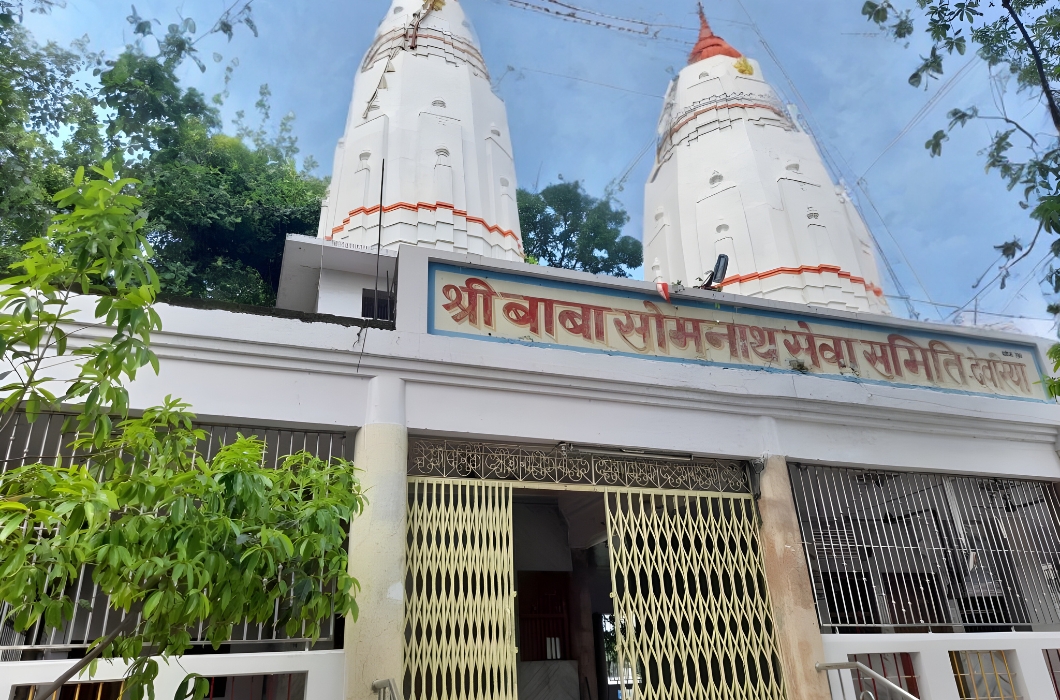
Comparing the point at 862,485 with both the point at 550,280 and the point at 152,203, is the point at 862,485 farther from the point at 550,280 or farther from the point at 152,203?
the point at 152,203

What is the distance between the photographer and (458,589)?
5.81m

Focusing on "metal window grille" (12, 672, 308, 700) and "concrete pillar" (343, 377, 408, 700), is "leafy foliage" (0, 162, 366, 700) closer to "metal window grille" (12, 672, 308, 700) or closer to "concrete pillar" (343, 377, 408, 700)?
"concrete pillar" (343, 377, 408, 700)

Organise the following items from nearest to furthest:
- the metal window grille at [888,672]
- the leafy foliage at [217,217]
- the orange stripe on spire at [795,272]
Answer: the metal window grille at [888,672], the orange stripe on spire at [795,272], the leafy foliage at [217,217]

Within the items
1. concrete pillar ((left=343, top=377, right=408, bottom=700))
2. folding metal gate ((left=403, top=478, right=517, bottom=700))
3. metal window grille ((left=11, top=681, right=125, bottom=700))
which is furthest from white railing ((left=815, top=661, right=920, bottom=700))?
metal window grille ((left=11, top=681, right=125, bottom=700))

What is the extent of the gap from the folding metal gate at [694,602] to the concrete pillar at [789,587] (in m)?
0.11

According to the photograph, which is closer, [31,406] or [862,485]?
[31,406]

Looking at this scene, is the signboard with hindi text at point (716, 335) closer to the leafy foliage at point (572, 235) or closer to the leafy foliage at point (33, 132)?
the leafy foliage at point (33, 132)

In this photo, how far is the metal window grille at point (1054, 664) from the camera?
728 cm

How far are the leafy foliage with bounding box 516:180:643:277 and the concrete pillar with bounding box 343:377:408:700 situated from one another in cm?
2189

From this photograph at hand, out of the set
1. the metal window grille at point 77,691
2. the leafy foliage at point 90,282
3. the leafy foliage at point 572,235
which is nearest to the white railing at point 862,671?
the metal window grille at point 77,691

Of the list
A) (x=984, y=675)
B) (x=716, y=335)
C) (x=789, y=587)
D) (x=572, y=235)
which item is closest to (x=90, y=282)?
(x=716, y=335)

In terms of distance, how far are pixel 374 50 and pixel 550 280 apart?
1423 centimetres

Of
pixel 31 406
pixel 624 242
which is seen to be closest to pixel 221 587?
pixel 31 406

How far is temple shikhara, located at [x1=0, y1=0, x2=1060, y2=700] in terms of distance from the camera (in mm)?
5625
